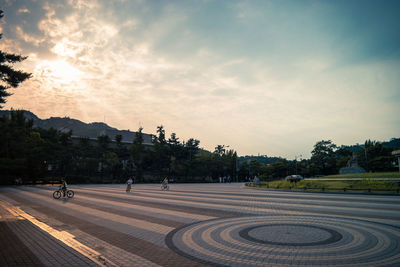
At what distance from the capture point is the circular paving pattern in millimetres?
5691

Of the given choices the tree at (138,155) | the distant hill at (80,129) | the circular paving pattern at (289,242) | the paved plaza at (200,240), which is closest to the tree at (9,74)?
the paved plaza at (200,240)

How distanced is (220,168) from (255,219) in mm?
59577

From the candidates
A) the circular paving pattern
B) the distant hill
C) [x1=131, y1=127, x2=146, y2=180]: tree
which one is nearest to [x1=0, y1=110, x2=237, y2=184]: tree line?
A: [x1=131, y1=127, x2=146, y2=180]: tree

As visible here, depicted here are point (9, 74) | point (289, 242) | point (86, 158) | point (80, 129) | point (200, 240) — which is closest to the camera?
point (289, 242)

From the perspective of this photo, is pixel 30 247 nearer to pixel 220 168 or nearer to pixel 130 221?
pixel 130 221

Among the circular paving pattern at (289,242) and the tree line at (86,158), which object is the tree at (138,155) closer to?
the tree line at (86,158)

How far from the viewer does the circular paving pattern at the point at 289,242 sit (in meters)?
5.69

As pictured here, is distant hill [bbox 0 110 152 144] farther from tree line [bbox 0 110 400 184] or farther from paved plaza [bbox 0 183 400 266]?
paved plaza [bbox 0 183 400 266]

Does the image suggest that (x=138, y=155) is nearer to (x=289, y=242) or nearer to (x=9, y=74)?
(x=9, y=74)

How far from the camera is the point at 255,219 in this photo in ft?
34.9

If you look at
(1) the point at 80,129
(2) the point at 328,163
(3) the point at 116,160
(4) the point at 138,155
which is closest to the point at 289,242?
(3) the point at 116,160

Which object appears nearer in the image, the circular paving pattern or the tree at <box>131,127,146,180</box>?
the circular paving pattern

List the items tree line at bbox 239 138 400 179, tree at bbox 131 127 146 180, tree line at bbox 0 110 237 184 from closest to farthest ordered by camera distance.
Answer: tree line at bbox 0 110 237 184 < tree at bbox 131 127 146 180 < tree line at bbox 239 138 400 179

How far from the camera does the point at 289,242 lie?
7.05 m
